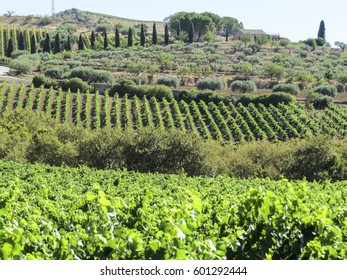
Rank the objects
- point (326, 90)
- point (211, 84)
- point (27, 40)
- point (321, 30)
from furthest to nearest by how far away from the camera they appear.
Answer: point (321, 30) < point (27, 40) < point (211, 84) < point (326, 90)

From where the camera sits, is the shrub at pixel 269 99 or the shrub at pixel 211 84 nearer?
the shrub at pixel 269 99

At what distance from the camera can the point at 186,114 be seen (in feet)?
189

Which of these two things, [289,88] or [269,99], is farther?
[289,88]

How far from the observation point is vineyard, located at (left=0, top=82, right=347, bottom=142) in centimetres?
5281

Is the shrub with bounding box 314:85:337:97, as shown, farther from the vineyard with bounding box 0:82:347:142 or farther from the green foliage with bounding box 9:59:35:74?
the green foliage with bounding box 9:59:35:74

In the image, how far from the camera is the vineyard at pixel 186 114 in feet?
173

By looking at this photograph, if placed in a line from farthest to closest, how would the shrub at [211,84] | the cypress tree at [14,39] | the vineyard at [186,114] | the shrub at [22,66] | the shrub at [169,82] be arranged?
the cypress tree at [14,39] → the shrub at [22,66] → the shrub at [169,82] → the shrub at [211,84] → the vineyard at [186,114]

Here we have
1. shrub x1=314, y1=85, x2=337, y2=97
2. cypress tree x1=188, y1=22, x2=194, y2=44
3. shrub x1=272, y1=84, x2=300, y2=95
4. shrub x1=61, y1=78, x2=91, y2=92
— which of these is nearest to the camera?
shrub x1=61, y1=78, x2=91, y2=92

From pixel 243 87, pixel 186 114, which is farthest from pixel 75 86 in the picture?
pixel 243 87

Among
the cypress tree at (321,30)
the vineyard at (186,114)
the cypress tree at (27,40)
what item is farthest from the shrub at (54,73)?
the cypress tree at (321,30)

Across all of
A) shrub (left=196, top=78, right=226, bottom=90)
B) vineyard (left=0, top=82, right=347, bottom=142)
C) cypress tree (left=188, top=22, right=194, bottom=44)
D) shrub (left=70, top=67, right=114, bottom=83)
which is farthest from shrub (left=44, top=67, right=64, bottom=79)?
cypress tree (left=188, top=22, right=194, bottom=44)

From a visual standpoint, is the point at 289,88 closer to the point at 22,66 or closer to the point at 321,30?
the point at 22,66

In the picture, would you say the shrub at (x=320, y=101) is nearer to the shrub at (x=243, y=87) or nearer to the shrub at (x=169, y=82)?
the shrub at (x=243, y=87)
